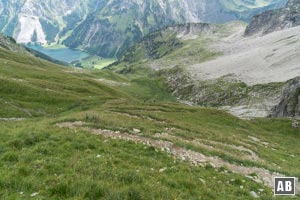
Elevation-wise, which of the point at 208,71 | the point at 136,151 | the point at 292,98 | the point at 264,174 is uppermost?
the point at 208,71

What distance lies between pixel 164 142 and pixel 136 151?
175 inches

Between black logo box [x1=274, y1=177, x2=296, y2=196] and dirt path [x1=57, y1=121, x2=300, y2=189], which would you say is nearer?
black logo box [x1=274, y1=177, x2=296, y2=196]

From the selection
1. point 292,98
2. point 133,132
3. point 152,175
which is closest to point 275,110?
point 292,98

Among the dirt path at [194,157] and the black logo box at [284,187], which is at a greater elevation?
the dirt path at [194,157]

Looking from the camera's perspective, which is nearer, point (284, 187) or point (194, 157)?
point (284, 187)

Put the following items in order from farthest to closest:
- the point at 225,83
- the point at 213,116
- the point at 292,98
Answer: the point at 225,83
the point at 292,98
the point at 213,116

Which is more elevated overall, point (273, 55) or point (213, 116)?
point (273, 55)

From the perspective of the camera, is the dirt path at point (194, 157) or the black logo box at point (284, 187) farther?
the dirt path at point (194, 157)

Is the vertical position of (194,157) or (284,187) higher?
(194,157)

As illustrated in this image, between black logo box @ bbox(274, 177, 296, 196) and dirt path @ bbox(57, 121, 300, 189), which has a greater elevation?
dirt path @ bbox(57, 121, 300, 189)

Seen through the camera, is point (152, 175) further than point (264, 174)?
No

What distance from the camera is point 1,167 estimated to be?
55.1ft

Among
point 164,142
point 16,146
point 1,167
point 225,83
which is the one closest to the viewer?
point 1,167

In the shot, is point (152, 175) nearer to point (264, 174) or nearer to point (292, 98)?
point (264, 174)
